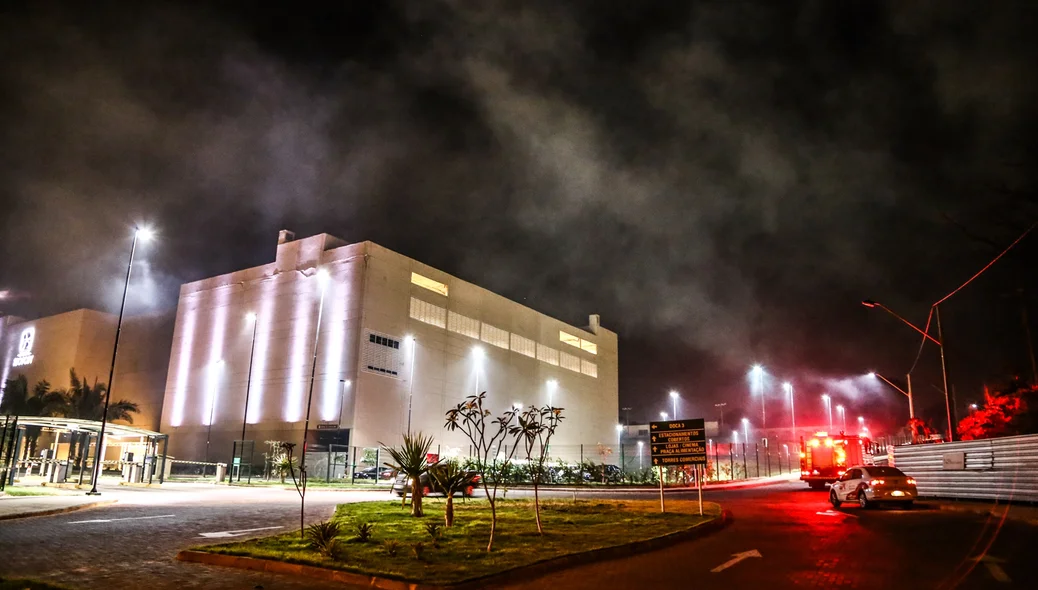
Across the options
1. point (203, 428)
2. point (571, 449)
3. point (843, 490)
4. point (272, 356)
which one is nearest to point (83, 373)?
point (203, 428)

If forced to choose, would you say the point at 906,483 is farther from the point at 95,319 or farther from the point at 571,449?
the point at 95,319

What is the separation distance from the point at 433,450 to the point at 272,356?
1608cm

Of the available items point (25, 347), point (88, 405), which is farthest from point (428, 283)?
point (25, 347)

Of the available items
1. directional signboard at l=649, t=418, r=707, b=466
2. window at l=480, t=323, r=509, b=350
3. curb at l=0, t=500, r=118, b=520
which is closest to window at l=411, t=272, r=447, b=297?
window at l=480, t=323, r=509, b=350

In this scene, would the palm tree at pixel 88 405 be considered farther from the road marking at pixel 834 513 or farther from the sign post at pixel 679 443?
the road marking at pixel 834 513

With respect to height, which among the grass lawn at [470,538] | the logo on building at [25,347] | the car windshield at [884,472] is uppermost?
the logo on building at [25,347]

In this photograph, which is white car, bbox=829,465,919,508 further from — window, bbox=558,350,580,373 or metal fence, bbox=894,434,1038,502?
window, bbox=558,350,580,373

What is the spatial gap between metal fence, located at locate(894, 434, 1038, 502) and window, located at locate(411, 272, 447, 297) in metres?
42.4

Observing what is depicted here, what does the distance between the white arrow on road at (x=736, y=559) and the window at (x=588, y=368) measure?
74996 millimetres

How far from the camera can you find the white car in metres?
21.0

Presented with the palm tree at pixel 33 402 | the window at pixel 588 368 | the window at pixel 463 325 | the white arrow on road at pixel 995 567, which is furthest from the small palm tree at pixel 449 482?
the window at pixel 588 368

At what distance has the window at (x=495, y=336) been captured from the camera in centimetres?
6981

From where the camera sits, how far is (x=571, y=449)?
74.7 meters

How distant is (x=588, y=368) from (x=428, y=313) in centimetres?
3183
